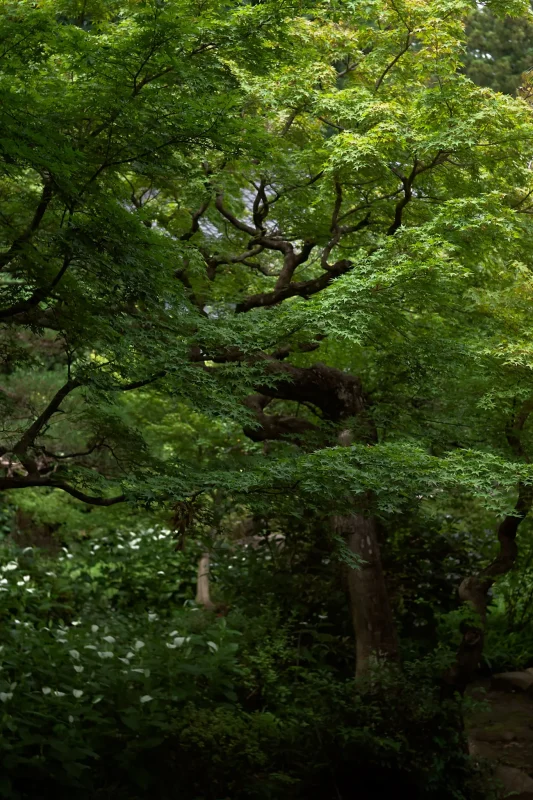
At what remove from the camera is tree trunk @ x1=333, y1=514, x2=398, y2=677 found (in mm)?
7672

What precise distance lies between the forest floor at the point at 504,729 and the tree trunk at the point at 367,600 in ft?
3.09

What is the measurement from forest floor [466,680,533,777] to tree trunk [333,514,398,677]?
3.09 ft

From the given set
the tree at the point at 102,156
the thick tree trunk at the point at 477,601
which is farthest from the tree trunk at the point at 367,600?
the tree at the point at 102,156

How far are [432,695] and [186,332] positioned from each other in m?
3.29

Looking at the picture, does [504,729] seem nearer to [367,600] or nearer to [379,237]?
[367,600]

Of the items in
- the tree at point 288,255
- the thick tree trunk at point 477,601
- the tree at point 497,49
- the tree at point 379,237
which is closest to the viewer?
the tree at point 288,255

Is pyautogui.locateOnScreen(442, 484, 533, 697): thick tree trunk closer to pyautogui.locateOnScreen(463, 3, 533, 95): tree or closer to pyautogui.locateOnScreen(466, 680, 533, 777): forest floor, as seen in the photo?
pyautogui.locateOnScreen(466, 680, 533, 777): forest floor

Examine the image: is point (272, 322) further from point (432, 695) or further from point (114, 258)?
point (432, 695)

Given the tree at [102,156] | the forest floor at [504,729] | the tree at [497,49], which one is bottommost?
the forest floor at [504,729]

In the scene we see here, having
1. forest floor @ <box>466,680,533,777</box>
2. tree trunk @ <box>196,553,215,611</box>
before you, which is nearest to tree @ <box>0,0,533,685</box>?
forest floor @ <box>466,680,533,777</box>

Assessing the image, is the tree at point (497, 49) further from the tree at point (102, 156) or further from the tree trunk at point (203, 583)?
the tree at point (102, 156)

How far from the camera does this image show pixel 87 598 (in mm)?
10312

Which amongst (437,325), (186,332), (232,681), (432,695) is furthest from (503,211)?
(232,681)

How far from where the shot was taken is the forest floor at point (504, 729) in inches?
293
